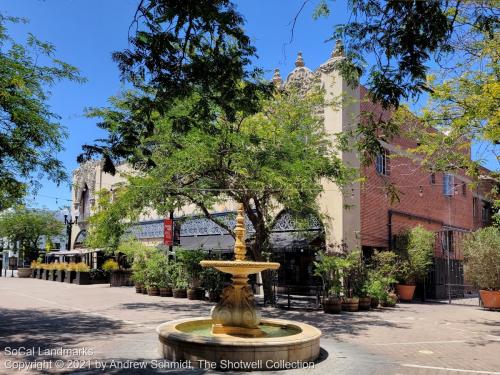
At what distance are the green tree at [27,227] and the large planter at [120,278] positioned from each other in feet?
68.8

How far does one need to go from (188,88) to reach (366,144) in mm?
2618

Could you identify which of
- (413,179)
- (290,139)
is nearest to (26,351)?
(290,139)

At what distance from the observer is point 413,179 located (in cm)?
2566

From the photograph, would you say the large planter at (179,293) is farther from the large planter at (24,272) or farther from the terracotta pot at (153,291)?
the large planter at (24,272)

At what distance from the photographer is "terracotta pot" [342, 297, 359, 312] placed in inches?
670

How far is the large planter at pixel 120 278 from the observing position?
95.1 feet

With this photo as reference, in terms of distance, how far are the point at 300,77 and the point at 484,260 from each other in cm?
1100

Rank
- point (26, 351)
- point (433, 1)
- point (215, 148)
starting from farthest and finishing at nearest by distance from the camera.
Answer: point (215, 148) → point (26, 351) → point (433, 1)

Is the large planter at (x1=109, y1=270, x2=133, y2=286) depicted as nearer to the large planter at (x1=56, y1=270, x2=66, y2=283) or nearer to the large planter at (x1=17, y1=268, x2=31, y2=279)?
the large planter at (x1=56, y1=270, x2=66, y2=283)

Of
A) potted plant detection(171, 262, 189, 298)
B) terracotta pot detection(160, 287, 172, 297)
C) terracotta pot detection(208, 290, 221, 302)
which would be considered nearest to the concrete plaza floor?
terracotta pot detection(208, 290, 221, 302)

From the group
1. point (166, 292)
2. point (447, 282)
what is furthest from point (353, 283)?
point (166, 292)

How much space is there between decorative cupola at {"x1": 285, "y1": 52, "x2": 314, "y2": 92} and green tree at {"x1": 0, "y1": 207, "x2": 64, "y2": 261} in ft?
107

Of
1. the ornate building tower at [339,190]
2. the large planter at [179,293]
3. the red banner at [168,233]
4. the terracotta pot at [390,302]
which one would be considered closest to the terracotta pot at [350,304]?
the terracotta pot at [390,302]

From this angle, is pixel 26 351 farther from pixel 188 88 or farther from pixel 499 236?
pixel 499 236
